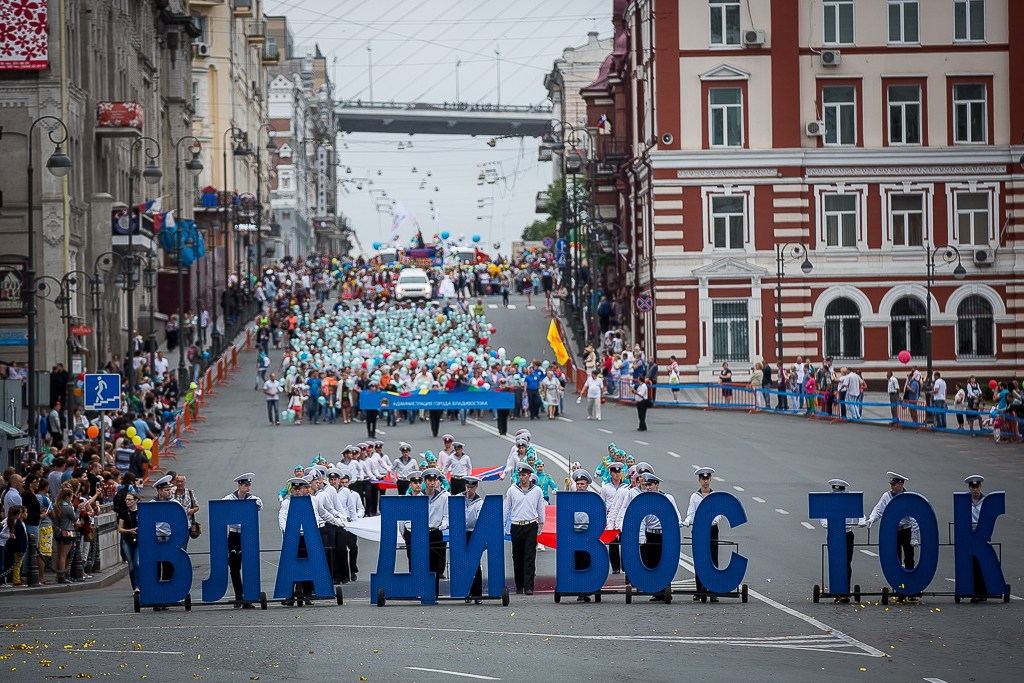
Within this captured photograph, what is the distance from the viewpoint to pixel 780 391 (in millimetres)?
43906

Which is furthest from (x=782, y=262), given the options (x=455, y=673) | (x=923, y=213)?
(x=455, y=673)

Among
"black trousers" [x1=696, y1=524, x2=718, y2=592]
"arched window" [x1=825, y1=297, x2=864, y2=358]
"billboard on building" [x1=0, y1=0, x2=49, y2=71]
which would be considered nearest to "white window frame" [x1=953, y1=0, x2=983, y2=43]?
"arched window" [x1=825, y1=297, x2=864, y2=358]

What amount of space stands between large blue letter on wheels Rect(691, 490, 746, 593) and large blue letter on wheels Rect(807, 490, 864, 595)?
95 centimetres

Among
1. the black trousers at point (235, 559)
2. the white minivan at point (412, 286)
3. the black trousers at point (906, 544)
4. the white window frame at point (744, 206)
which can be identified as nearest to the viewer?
the black trousers at point (235, 559)

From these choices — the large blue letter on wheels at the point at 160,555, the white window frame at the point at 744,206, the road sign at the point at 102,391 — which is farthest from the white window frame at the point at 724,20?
the large blue letter on wheels at the point at 160,555

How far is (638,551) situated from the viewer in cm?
1803

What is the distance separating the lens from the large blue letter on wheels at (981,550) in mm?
17938

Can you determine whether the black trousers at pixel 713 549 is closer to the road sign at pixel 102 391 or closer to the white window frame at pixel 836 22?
the road sign at pixel 102 391

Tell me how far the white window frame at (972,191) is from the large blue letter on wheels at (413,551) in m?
38.3

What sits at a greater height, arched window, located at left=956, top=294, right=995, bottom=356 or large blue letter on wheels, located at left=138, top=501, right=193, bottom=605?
arched window, located at left=956, top=294, right=995, bottom=356

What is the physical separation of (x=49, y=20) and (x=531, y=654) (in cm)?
3447

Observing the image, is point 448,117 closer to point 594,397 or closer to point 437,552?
point 594,397

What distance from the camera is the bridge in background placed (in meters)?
173

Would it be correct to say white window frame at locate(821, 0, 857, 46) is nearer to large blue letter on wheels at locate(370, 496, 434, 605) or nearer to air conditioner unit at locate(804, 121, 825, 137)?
air conditioner unit at locate(804, 121, 825, 137)
